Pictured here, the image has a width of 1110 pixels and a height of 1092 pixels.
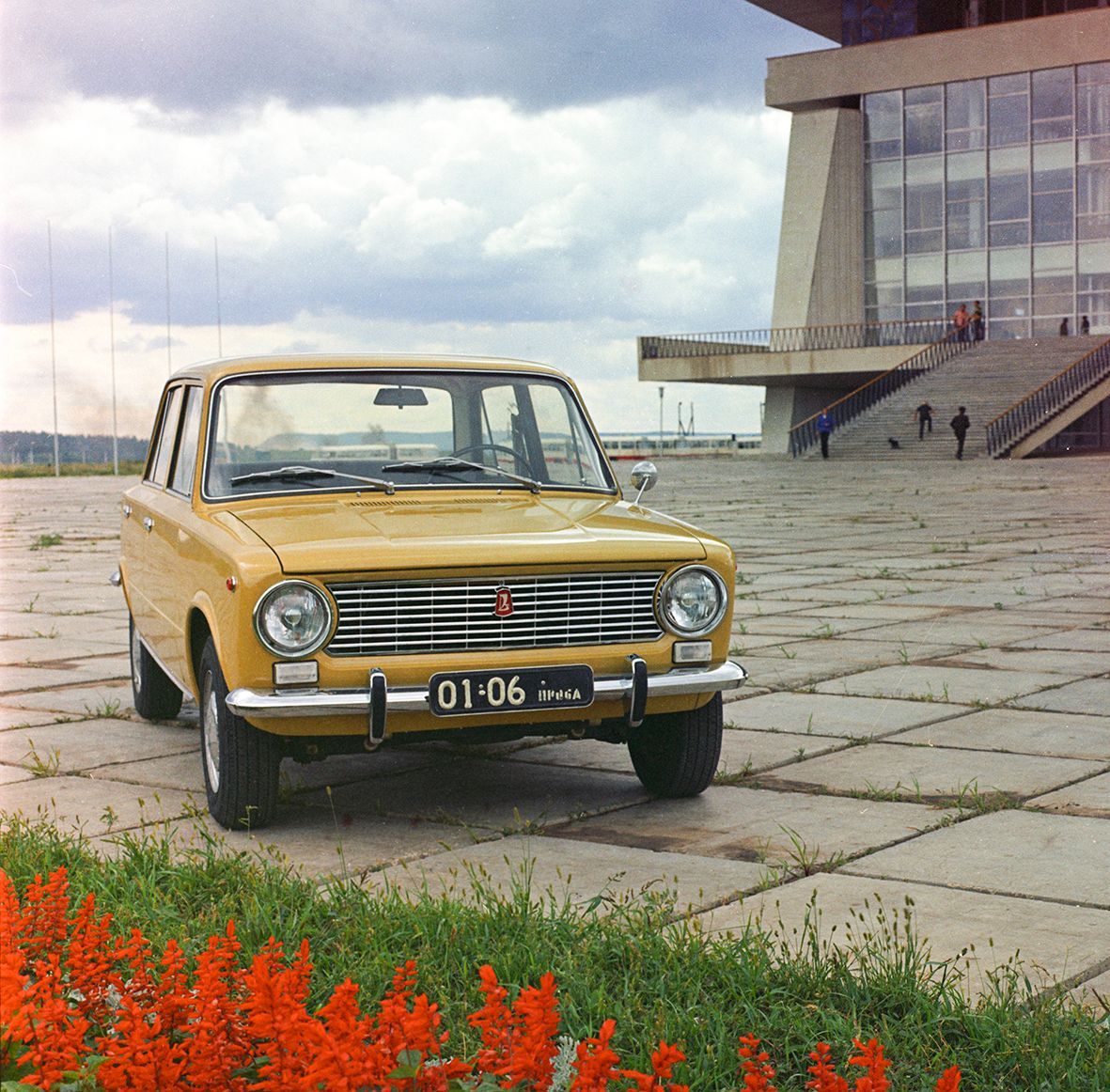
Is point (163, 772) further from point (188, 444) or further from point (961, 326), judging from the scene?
point (961, 326)

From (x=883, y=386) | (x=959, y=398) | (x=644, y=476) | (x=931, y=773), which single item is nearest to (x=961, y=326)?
(x=883, y=386)

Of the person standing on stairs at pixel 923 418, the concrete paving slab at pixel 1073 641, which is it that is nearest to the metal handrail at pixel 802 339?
the person standing on stairs at pixel 923 418

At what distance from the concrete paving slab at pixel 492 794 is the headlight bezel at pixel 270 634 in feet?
2.62

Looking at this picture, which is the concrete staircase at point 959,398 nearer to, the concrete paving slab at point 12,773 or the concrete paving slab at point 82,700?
the concrete paving slab at point 82,700

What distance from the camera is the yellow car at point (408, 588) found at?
17.6ft

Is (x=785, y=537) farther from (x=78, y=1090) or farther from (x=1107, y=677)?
(x=78, y=1090)

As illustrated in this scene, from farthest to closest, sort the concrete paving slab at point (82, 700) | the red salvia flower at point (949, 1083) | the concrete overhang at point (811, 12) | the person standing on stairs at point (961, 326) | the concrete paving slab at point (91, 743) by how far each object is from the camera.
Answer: the concrete overhang at point (811, 12), the person standing on stairs at point (961, 326), the concrete paving slab at point (82, 700), the concrete paving slab at point (91, 743), the red salvia flower at point (949, 1083)

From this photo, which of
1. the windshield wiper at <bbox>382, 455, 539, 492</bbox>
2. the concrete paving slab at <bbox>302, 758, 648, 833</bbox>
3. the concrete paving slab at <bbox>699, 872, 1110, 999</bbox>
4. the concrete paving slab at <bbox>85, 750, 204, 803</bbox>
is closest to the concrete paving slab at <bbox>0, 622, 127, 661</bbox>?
the concrete paving slab at <bbox>85, 750, 204, 803</bbox>

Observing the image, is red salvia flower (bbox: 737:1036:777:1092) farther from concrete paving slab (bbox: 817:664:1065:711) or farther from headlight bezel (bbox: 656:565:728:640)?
concrete paving slab (bbox: 817:664:1065:711)

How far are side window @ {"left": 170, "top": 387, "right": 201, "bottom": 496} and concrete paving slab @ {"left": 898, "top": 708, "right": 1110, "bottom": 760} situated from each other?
3.25m

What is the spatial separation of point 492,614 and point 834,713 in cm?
265

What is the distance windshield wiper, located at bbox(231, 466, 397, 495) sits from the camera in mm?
6539

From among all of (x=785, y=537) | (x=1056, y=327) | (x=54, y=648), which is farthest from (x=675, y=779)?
(x=1056, y=327)

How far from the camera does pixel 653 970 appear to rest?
12.4ft
